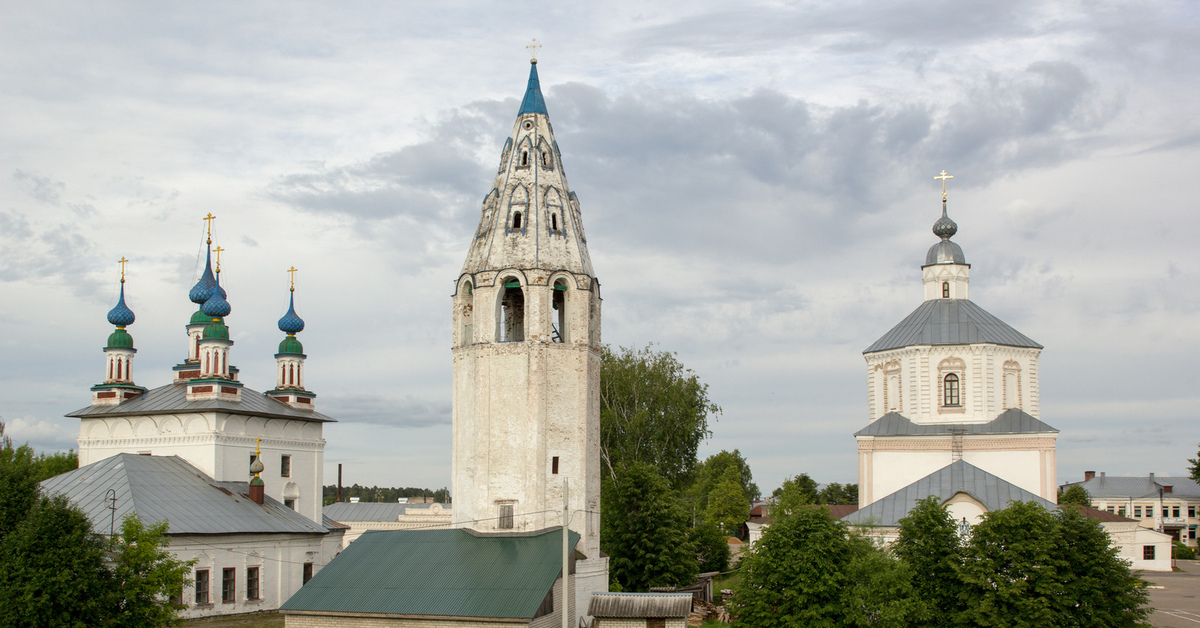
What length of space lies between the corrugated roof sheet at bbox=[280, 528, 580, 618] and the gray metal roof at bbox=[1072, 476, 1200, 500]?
2813 inches

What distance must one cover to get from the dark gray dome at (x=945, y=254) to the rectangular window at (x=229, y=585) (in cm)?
3136

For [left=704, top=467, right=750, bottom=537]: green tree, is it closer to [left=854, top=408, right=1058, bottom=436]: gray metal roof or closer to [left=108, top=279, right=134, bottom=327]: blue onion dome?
[left=854, top=408, right=1058, bottom=436]: gray metal roof

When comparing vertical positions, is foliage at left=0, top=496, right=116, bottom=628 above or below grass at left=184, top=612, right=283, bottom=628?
above

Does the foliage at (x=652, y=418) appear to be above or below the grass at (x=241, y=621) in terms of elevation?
above

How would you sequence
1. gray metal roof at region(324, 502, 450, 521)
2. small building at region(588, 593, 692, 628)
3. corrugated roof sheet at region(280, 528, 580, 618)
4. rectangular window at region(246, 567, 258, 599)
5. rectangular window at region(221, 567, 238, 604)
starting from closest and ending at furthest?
1. corrugated roof sheet at region(280, 528, 580, 618)
2. small building at region(588, 593, 692, 628)
3. rectangular window at region(221, 567, 238, 604)
4. rectangular window at region(246, 567, 258, 599)
5. gray metal roof at region(324, 502, 450, 521)

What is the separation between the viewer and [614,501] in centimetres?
3550

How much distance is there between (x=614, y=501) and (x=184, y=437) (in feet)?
50.2

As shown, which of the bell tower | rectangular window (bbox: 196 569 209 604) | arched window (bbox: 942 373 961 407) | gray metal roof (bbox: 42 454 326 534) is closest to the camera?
the bell tower

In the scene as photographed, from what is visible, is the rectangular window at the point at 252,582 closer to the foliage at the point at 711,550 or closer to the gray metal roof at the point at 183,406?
the gray metal roof at the point at 183,406

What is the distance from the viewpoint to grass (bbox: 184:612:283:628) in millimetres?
28391

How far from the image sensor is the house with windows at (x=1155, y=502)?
80.1m

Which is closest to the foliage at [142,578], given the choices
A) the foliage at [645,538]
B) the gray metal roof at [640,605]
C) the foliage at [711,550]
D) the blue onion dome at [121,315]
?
the gray metal roof at [640,605]

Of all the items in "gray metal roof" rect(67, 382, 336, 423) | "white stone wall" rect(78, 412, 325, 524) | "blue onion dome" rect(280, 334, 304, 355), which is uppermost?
"blue onion dome" rect(280, 334, 304, 355)

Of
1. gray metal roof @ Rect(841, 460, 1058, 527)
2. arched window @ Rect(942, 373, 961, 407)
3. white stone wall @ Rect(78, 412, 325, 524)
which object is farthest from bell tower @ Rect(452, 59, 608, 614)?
arched window @ Rect(942, 373, 961, 407)
